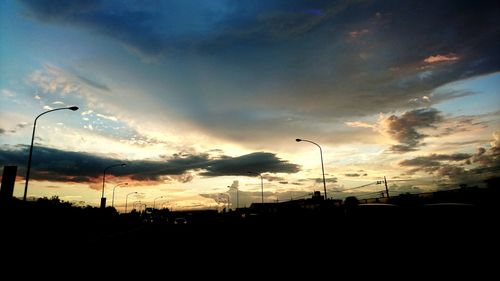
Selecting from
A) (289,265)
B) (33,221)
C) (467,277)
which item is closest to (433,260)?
(467,277)

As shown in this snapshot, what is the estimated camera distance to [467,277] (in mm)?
6449

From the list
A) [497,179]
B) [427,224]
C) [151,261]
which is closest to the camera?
[427,224]

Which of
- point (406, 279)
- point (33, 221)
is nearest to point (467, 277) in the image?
point (406, 279)

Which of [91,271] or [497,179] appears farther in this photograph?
[497,179]

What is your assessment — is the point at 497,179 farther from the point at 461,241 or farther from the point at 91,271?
the point at 91,271

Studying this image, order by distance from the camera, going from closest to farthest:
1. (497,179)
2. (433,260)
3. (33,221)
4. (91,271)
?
(433,260), (91,271), (33,221), (497,179)

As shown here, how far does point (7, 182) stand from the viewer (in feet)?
77.4

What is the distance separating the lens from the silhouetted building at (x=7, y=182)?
23.5 meters

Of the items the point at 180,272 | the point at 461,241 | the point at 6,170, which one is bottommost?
the point at 180,272

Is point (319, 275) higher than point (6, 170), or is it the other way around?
point (6, 170)

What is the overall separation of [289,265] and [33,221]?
28.0 meters

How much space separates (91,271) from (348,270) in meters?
7.53

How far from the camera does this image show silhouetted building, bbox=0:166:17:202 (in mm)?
23531

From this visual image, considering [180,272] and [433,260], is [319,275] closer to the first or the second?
[433,260]
